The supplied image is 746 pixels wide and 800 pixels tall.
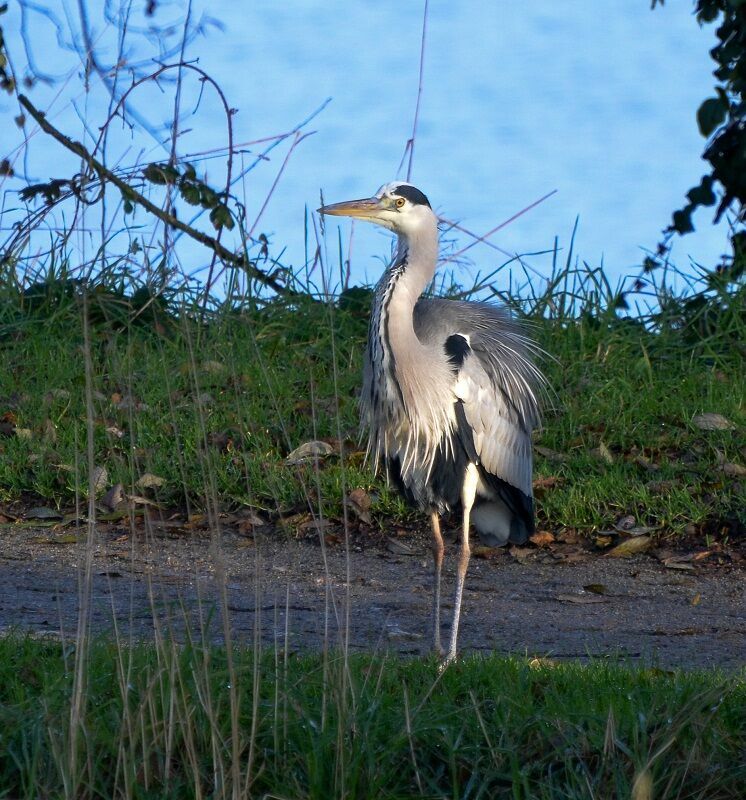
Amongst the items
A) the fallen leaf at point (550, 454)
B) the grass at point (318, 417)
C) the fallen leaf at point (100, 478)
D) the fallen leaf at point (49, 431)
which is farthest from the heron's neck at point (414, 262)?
the fallen leaf at point (49, 431)

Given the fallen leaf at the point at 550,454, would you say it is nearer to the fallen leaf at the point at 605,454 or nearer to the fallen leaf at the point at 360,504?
the fallen leaf at the point at 605,454

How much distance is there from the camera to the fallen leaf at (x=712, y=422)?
716 cm

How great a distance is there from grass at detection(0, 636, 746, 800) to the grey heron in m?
1.90

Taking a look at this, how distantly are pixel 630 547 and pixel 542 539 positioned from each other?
1.51 ft

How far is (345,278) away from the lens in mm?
9062

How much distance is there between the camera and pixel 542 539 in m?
6.47

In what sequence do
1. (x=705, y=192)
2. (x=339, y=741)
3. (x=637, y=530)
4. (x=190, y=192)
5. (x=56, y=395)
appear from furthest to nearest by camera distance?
1. (x=705, y=192)
2. (x=56, y=395)
3. (x=190, y=192)
4. (x=637, y=530)
5. (x=339, y=741)

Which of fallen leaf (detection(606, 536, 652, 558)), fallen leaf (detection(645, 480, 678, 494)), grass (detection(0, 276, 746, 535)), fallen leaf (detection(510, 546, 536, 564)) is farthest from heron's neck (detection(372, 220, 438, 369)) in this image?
fallen leaf (detection(645, 480, 678, 494))

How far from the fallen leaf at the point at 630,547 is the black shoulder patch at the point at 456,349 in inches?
57.6

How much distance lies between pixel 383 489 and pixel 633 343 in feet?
8.24

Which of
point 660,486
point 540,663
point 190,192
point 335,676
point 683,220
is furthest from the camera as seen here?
point 683,220

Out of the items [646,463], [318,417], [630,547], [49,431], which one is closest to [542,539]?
[630,547]

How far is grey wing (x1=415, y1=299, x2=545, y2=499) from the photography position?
5.58 meters

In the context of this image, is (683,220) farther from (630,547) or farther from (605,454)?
(630,547)
